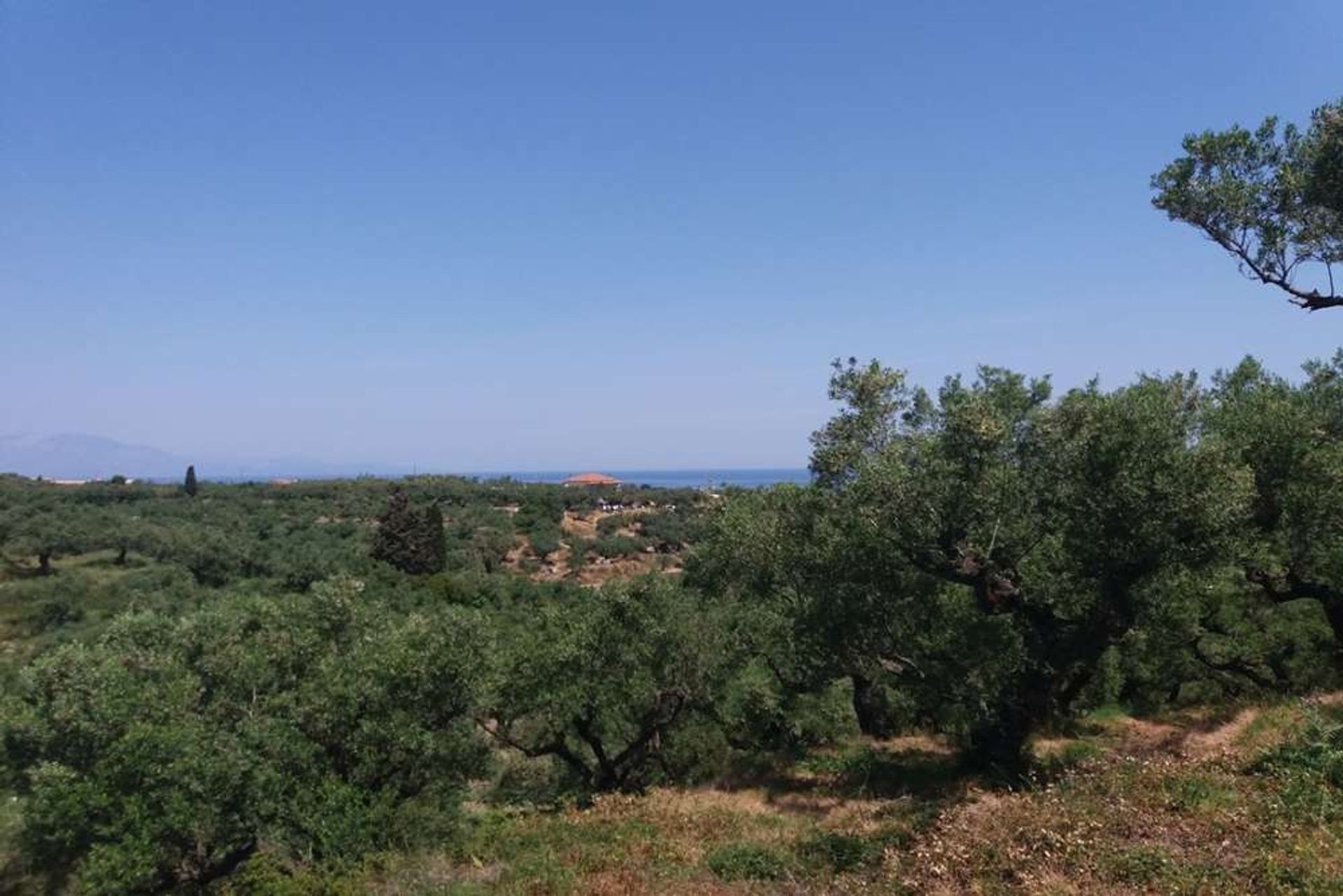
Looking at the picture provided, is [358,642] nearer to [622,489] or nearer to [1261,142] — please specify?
[1261,142]

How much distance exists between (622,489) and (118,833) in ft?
419

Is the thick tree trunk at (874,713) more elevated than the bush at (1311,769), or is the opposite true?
the bush at (1311,769)

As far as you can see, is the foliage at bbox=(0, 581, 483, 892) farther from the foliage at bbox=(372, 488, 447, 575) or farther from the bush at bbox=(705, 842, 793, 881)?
the foliage at bbox=(372, 488, 447, 575)

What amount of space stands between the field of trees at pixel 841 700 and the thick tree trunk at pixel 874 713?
0.58ft

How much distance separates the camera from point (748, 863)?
12.5 meters

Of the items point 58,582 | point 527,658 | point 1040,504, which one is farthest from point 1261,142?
point 58,582

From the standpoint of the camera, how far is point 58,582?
53938 millimetres

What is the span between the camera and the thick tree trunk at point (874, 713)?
24.3 meters

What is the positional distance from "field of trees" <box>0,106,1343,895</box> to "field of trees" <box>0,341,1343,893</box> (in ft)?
0.26

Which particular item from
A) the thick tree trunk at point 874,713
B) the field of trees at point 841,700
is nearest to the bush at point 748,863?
the field of trees at point 841,700

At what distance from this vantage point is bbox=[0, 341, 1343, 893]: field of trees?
12.0 m

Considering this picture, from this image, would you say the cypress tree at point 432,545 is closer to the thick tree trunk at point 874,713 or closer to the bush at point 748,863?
the thick tree trunk at point 874,713

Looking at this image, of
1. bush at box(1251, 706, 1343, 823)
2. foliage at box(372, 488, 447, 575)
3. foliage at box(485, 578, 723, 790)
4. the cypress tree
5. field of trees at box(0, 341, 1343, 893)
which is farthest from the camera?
the cypress tree

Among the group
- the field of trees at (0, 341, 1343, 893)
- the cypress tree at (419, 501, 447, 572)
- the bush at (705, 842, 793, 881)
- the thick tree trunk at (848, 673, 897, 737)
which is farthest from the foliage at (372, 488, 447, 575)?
the bush at (705, 842, 793, 881)
